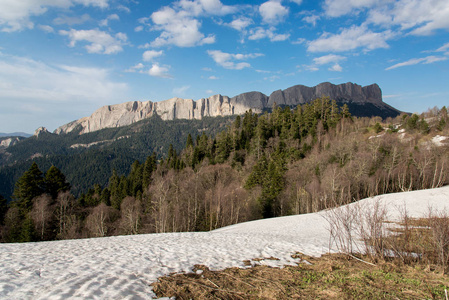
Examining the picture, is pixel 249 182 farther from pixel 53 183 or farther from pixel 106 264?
pixel 106 264

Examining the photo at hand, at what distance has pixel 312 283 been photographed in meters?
5.53

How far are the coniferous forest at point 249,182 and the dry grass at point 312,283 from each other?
1095 cm

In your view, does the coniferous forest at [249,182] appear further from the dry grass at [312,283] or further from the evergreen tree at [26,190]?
the dry grass at [312,283]

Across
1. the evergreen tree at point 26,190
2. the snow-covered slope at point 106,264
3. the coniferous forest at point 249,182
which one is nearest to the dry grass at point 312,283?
the snow-covered slope at point 106,264

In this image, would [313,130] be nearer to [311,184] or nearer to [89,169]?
[311,184]

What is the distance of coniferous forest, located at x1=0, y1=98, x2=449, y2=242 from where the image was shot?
2981 centimetres

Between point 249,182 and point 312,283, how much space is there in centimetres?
3732

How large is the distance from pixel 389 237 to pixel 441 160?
146 ft

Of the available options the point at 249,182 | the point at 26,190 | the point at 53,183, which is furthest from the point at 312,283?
the point at 53,183

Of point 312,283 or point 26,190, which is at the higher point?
point 312,283

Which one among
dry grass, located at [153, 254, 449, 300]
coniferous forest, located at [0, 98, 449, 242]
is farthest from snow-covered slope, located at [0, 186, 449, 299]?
coniferous forest, located at [0, 98, 449, 242]

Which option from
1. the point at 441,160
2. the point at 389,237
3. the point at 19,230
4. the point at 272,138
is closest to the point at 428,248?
the point at 389,237

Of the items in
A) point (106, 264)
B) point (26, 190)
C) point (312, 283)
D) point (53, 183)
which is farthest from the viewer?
point (53, 183)

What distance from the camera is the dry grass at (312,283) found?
4852mm
